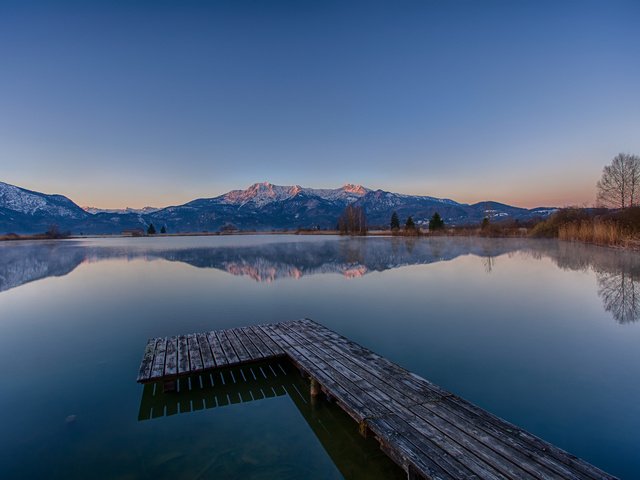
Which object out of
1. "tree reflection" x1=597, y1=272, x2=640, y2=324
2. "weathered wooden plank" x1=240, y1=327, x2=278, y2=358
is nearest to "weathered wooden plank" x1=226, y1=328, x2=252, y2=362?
"weathered wooden plank" x1=240, y1=327, x2=278, y2=358

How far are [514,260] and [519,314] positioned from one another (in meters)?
14.5

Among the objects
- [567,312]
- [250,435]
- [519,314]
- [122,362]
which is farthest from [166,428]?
[567,312]

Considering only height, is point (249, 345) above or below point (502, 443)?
below

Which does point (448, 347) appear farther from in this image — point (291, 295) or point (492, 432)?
point (291, 295)

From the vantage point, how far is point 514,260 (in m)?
22.8

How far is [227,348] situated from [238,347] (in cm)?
23

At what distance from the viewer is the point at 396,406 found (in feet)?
14.8

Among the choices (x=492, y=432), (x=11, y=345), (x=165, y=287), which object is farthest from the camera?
(x=165, y=287)

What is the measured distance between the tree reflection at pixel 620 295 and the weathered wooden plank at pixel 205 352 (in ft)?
35.3

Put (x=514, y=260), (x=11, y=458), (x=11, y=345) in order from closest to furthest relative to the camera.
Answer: (x=11, y=458) < (x=11, y=345) < (x=514, y=260)

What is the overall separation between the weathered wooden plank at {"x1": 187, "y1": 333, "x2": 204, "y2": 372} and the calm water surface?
570 millimetres

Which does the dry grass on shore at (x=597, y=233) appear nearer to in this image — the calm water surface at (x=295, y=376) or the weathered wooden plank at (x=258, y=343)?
the calm water surface at (x=295, y=376)

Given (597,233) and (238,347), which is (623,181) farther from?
(238,347)

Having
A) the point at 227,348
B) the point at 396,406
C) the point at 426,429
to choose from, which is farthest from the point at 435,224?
the point at 426,429
